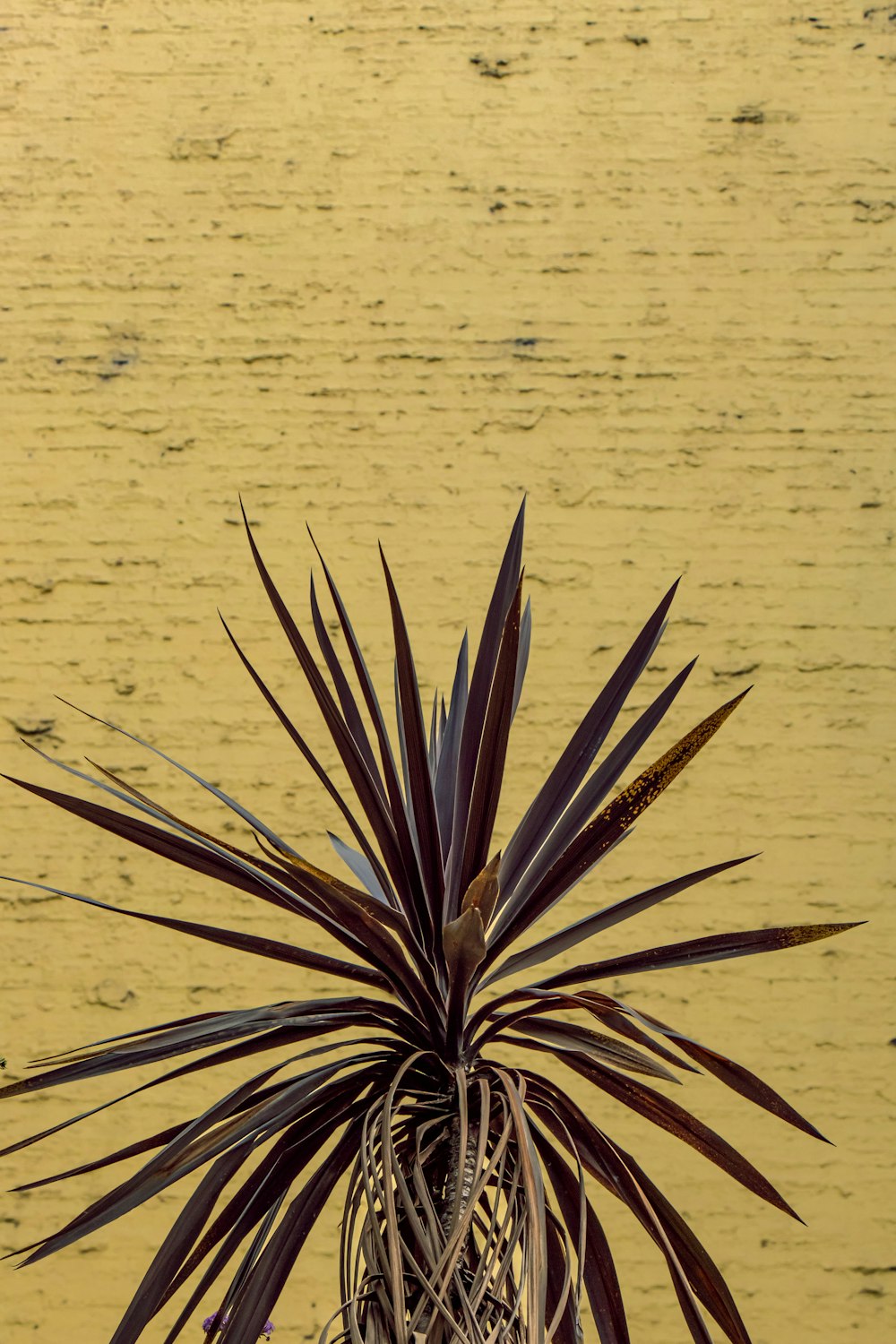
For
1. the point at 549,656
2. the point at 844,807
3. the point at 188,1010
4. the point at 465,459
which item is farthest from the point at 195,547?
the point at 844,807

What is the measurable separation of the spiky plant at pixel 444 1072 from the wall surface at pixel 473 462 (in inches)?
58.1

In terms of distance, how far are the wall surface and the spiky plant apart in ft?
4.84

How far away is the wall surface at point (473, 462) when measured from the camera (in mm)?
2818

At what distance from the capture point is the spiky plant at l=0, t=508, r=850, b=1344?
126cm

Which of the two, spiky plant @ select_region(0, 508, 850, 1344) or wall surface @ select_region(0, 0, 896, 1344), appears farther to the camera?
wall surface @ select_region(0, 0, 896, 1344)

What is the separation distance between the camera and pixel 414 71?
11.1ft

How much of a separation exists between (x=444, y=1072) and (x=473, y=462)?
200cm

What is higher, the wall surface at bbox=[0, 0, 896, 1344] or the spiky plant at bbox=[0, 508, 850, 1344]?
the wall surface at bbox=[0, 0, 896, 1344]

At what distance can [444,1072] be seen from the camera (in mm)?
1409

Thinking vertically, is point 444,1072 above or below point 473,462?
below

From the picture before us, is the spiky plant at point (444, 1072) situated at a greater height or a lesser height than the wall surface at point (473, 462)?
lesser

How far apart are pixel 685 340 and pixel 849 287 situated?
0.45m

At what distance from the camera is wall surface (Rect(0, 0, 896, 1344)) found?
111 inches

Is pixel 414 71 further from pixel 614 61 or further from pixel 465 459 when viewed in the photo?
pixel 465 459
